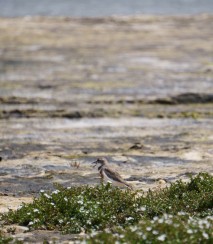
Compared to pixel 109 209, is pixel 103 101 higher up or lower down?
lower down

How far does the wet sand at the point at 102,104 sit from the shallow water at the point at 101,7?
18594mm

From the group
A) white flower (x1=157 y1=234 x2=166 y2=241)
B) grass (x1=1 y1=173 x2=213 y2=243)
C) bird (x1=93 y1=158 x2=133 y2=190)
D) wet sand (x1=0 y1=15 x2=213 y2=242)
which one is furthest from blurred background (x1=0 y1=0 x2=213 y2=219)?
white flower (x1=157 y1=234 x2=166 y2=241)

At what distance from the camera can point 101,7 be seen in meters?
57.2

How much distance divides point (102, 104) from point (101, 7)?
38.2 m

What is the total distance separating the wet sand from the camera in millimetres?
13625

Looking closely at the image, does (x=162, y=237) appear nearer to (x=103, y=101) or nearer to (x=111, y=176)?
(x=111, y=176)

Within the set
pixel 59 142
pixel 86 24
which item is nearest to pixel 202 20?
pixel 86 24

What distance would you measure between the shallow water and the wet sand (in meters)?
18.6

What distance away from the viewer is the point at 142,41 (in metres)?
29.3

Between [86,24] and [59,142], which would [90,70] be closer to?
[59,142]

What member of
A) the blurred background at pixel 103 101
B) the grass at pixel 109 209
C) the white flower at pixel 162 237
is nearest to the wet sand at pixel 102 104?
the blurred background at pixel 103 101

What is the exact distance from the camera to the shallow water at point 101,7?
5181cm

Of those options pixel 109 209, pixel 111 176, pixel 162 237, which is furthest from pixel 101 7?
pixel 162 237

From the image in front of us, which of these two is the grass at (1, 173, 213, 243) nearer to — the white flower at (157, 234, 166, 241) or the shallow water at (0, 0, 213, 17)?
the white flower at (157, 234, 166, 241)
